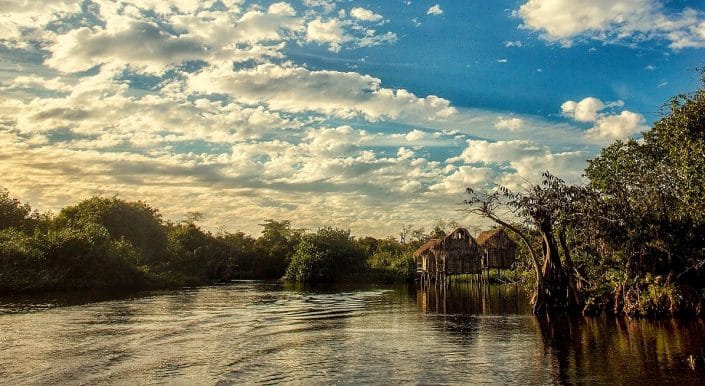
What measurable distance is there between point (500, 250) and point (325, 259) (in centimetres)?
2701

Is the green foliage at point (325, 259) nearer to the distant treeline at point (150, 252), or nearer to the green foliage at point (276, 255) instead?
the distant treeline at point (150, 252)

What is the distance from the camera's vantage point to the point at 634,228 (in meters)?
25.9

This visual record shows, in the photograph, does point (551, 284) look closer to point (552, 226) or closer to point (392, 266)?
point (552, 226)

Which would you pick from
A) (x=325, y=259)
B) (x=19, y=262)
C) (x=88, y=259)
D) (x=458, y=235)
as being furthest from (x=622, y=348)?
(x=325, y=259)

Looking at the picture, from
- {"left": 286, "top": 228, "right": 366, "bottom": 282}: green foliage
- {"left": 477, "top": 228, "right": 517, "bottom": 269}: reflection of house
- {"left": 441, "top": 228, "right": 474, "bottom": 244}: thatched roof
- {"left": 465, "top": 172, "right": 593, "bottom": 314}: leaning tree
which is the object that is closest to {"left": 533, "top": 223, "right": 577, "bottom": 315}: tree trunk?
{"left": 465, "top": 172, "right": 593, "bottom": 314}: leaning tree

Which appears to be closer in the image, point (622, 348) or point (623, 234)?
point (622, 348)

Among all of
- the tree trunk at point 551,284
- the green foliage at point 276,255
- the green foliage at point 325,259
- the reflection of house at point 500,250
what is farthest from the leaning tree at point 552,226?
the green foliage at point 276,255

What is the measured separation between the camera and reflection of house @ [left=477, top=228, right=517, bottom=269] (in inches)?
2539

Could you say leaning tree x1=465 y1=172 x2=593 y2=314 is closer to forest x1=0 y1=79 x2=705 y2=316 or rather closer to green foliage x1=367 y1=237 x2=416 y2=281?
forest x1=0 y1=79 x2=705 y2=316

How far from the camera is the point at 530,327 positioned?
24.8 metres

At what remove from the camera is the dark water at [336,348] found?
580 inches

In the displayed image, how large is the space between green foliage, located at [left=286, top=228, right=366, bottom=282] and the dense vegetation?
52372mm

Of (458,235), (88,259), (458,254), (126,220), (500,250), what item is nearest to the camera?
(88,259)

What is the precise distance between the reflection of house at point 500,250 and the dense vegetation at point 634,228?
111 feet
